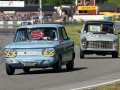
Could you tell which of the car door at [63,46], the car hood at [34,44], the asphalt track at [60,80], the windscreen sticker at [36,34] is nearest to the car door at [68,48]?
the car door at [63,46]

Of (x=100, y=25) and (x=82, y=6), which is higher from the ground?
(x=100, y=25)

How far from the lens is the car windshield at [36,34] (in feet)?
60.4

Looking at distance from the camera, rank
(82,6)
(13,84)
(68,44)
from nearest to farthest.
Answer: (13,84) → (68,44) → (82,6)

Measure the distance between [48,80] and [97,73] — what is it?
8.73ft

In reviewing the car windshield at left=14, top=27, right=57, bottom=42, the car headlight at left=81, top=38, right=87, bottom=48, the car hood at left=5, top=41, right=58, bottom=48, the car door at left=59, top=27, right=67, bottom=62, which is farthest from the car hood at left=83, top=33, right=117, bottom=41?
the car hood at left=5, top=41, right=58, bottom=48

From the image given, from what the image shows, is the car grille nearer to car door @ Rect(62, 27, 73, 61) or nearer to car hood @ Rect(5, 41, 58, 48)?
car door @ Rect(62, 27, 73, 61)

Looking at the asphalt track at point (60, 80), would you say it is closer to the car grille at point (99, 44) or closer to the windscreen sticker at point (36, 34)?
the windscreen sticker at point (36, 34)

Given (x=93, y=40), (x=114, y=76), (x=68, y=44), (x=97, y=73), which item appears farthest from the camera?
(x=93, y=40)

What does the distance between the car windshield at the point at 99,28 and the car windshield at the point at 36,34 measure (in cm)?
842

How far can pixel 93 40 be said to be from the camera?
2625cm

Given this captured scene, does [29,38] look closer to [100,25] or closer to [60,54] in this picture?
[60,54]

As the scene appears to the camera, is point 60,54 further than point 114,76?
Yes

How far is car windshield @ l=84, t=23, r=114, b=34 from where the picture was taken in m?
26.9

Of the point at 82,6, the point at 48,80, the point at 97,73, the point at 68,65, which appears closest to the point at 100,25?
the point at 68,65
